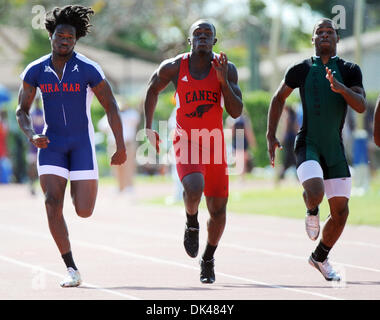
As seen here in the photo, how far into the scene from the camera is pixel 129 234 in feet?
48.6

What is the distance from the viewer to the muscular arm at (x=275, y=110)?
9.70 metres

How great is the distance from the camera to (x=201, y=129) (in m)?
Answer: 9.53

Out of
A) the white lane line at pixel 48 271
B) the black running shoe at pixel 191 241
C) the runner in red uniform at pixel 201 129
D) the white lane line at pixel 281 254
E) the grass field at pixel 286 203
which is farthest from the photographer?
the grass field at pixel 286 203

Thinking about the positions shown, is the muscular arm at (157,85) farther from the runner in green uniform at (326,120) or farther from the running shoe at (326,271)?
the running shoe at (326,271)

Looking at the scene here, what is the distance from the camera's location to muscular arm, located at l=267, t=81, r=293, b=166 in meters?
9.70

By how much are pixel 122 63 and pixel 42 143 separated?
56.2m

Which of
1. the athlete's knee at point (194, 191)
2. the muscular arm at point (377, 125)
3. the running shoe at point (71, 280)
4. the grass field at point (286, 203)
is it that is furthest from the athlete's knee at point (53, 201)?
the grass field at point (286, 203)

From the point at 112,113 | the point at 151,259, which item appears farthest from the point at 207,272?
the point at 151,259

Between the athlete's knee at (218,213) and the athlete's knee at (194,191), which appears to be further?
the athlete's knee at (218,213)

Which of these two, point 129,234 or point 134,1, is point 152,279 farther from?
point 134,1

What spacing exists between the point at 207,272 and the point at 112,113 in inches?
65.3

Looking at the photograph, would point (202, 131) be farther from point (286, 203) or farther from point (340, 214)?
point (286, 203)

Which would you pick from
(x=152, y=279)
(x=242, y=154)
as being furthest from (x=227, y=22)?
(x=152, y=279)

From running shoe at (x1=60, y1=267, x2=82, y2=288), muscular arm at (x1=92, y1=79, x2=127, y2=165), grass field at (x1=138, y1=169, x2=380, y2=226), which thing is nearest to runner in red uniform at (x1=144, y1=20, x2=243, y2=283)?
muscular arm at (x1=92, y1=79, x2=127, y2=165)
